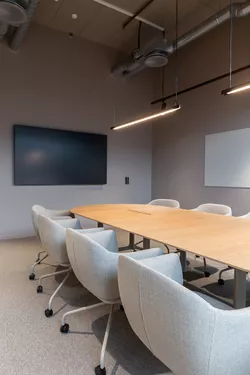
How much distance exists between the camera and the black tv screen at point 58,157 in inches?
192

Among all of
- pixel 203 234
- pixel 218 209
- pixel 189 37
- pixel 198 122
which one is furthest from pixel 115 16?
pixel 203 234

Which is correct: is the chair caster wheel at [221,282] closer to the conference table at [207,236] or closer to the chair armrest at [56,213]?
the conference table at [207,236]

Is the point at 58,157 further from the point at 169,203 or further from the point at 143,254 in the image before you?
the point at 143,254

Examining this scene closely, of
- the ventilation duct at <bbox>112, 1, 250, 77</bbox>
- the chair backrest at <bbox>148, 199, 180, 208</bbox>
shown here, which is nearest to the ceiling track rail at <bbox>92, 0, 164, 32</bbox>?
the ventilation duct at <bbox>112, 1, 250, 77</bbox>

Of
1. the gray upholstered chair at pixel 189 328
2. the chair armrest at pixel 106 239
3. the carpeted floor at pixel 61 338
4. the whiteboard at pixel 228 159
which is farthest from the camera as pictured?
the whiteboard at pixel 228 159

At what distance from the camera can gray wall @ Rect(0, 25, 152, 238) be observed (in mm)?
4812

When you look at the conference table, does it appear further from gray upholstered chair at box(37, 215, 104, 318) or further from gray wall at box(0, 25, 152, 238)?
gray wall at box(0, 25, 152, 238)

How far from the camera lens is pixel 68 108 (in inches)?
212

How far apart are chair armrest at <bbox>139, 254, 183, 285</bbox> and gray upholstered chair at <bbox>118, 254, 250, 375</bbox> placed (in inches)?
12.5

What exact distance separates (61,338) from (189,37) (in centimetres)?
474

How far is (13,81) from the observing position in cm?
481

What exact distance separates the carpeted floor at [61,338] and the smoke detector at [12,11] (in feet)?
10.3

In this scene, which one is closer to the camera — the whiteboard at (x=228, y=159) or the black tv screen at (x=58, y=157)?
the whiteboard at (x=228, y=159)

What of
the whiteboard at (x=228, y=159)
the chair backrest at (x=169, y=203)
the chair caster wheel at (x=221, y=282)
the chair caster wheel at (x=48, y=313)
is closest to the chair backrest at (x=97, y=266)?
the chair caster wheel at (x=48, y=313)
